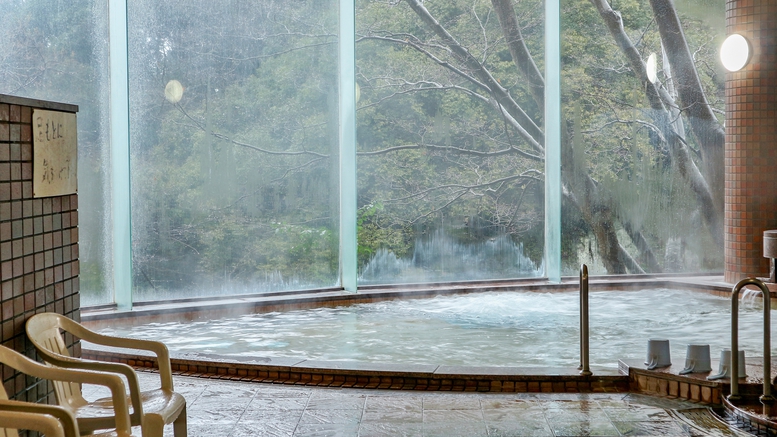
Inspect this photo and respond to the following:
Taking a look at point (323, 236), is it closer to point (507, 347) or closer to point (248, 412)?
point (507, 347)

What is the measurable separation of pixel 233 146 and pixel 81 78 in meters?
1.43

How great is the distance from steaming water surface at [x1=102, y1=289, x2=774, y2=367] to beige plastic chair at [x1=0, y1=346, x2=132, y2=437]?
7.56 ft

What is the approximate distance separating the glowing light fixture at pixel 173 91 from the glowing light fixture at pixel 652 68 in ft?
16.8

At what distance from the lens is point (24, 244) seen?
262 centimetres

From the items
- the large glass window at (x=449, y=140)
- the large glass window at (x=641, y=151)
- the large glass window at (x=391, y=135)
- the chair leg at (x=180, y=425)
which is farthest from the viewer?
the large glass window at (x=641, y=151)

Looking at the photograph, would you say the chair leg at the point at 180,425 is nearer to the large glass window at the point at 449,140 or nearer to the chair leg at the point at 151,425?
the chair leg at the point at 151,425

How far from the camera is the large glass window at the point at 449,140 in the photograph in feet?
26.6

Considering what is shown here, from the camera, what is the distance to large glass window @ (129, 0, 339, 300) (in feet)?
23.5

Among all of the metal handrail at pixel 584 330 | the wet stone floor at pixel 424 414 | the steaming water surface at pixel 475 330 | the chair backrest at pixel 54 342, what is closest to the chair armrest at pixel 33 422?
the chair backrest at pixel 54 342

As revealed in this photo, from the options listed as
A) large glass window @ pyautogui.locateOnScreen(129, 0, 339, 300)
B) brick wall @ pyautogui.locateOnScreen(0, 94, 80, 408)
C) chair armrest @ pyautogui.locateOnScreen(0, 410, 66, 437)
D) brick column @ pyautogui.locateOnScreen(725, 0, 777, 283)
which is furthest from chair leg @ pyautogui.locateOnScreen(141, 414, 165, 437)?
brick column @ pyautogui.locateOnScreen(725, 0, 777, 283)

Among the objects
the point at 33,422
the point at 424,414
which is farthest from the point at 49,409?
the point at 424,414

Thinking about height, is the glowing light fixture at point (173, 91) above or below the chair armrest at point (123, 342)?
above

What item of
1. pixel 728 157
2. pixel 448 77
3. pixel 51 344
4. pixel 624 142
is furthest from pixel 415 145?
pixel 51 344

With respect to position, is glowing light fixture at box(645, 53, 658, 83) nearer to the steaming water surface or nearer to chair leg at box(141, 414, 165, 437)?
the steaming water surface
